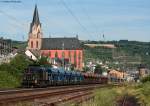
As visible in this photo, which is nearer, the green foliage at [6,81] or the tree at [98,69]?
the green foliage at [6,81]

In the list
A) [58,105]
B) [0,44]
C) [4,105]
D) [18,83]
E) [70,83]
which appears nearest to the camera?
[4,105]

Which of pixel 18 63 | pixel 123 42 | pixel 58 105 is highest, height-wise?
pixel 123 42

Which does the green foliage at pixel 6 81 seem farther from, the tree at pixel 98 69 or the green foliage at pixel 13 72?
the tree at pixel 98 69

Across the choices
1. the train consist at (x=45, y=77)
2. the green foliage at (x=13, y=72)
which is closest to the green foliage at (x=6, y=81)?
the green foliage at (x=13, y=72)

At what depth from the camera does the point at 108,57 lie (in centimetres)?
15425

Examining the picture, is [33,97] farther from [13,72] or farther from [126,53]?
[126,53]

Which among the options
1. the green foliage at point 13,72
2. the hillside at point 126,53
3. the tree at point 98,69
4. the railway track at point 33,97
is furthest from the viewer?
the tree at point 98,69

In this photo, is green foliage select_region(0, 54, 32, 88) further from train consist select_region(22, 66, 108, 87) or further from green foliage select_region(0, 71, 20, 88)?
train consist select_region(22, 66, 108, 87)

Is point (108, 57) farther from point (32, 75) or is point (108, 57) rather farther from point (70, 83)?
point (32, 75)

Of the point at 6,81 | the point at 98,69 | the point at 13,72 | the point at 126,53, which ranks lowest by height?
the point at 6,81

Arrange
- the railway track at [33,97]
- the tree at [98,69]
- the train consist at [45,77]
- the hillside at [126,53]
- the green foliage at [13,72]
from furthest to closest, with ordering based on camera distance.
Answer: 1. the tree at [98,69]
2. the hillside at [126,53]
3. the train consist at [45,77]
4. the green foliage at [13,72]
5. the railway track at [33,97]

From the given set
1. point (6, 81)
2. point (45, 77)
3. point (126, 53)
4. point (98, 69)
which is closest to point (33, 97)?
point (6, 81)

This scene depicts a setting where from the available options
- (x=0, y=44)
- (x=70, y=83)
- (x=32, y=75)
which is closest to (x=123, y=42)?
(x=0, y=44)

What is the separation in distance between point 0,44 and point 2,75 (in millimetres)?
47606
